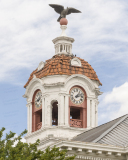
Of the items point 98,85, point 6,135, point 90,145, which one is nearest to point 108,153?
point 90,145

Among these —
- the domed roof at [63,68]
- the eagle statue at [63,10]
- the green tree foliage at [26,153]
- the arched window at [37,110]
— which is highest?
the eagle statue at [63,10]

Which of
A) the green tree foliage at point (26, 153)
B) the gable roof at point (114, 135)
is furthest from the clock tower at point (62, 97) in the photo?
the green tree foliage at point (26, 153)

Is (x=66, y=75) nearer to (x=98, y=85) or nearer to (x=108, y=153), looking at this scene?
(x=98, y=85)

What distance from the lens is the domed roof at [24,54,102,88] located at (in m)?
59.8

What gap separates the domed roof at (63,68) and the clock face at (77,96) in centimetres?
148

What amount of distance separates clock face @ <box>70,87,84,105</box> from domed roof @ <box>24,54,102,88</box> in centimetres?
148

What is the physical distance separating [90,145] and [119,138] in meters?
4.39

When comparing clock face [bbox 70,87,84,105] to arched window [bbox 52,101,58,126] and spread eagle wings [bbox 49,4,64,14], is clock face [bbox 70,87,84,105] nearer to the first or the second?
arched window [bbox 52,101,58,126]

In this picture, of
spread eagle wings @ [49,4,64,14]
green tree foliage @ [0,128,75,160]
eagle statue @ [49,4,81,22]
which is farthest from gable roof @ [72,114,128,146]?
spread eagle wings @ [49,4,64,14]

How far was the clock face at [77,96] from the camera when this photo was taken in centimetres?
6003

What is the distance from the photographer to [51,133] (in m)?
58.2

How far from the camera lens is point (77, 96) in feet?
198

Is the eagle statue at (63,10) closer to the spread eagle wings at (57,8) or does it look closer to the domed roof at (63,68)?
the spread eagle wings at (57,8)

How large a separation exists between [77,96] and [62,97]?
1.67m
